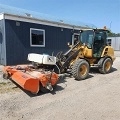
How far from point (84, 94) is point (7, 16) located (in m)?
6.99

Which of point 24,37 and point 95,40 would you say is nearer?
point 95,40

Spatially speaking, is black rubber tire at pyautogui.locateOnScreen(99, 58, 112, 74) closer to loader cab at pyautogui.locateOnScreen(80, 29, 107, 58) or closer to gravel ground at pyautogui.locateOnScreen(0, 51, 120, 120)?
loader cab at pyautogui.locateOnScreen(80, 29, 107, 58)

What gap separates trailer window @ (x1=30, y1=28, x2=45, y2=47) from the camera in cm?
1156

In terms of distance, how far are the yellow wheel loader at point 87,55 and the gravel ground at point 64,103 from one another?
98 centimetres

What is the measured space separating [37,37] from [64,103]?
25.8 feet

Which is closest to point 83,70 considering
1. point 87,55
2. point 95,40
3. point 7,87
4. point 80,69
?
point 80,69

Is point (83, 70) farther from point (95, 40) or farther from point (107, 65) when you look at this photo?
point (107, 65)

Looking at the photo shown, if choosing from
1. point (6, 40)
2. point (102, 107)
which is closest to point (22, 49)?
point (6, 40)

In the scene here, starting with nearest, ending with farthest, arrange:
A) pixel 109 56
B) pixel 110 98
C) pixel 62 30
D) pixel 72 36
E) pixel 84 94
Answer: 1. pixel 110 98
2. pixel 84 94
3. pixel 109 56
4. pixel 62 30
5. pixel 72 36

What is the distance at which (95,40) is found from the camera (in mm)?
8406

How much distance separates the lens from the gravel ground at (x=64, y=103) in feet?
12.9

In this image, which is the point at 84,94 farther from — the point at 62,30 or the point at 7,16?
the point at 62,30

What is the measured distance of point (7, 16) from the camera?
10.1m

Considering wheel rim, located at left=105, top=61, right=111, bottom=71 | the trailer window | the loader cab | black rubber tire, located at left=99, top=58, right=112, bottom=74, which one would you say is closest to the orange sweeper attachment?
the loader cab
